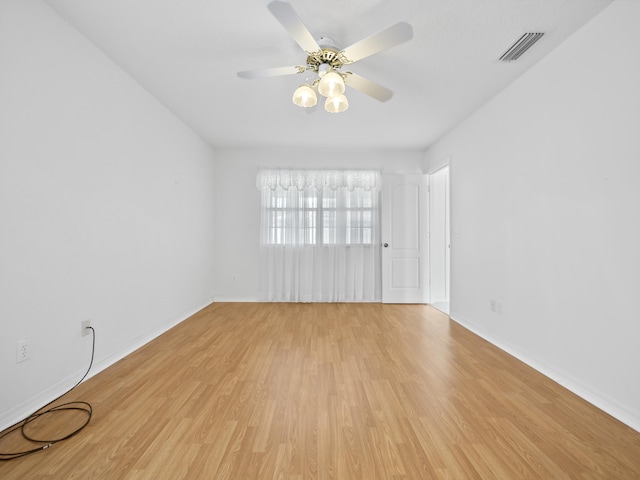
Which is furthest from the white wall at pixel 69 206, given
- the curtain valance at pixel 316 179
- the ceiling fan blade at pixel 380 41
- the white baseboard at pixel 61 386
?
the ceiling fan blade at pixel 380 41

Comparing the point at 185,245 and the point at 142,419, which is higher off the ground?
the point at 185,245

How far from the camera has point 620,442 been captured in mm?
1529

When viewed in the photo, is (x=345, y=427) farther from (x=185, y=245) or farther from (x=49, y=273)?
(x=185, y=245)

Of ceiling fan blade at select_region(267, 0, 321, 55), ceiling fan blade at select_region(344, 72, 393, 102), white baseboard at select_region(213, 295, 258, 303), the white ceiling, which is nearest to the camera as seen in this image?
ceiling fan blade at select_region(267, 0, 321, 55)

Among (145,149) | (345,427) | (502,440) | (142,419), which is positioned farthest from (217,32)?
(502,440)

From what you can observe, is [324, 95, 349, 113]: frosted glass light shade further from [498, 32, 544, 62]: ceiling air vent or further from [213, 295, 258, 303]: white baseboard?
[213, 295, 258, 303]: white baseboard

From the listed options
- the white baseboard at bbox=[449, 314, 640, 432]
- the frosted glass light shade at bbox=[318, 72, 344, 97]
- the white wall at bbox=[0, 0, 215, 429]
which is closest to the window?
the white wall at bbox=[0, 0, 215, 429]

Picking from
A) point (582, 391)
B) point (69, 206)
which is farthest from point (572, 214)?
point (69, 206)

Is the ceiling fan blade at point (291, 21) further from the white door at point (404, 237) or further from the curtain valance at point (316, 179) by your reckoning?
the white door at point (404, 237)

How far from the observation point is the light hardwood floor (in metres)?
1.35

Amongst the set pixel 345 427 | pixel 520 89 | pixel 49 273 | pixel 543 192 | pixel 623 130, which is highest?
pixel 520 89

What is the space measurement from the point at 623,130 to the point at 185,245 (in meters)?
4.29

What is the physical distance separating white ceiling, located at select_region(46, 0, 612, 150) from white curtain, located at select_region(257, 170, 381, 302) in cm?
129

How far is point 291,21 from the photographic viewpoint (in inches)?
61.9
